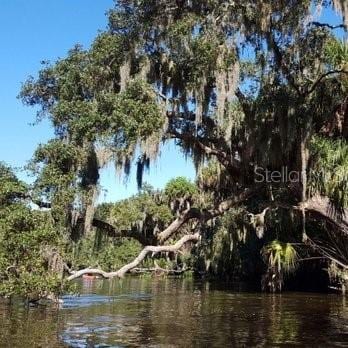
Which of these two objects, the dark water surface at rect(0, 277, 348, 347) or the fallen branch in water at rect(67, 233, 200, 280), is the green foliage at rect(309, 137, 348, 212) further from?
the fallen branch in water at rect(67, 233, 200, 280)

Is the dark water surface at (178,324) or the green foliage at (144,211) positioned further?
the green foliage at (144,211)

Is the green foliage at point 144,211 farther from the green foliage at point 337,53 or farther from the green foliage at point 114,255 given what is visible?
the green foliage at point 337,53

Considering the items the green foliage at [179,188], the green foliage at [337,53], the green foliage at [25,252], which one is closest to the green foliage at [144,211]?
the green foliage at [179,188]

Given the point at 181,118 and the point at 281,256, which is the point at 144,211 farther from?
the point at 181,118

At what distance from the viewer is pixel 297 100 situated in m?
18.5

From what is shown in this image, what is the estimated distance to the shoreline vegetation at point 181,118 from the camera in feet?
54.9

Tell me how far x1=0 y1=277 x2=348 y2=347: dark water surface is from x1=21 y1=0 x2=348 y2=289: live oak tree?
2.11 metres

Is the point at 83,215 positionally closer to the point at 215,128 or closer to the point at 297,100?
the point at 215,128

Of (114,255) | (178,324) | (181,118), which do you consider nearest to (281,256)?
(181,118)

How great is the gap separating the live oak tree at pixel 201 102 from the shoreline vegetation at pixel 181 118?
41 mm

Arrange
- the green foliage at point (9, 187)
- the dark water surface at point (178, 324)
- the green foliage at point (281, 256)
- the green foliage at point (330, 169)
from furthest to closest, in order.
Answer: the green foliage at point (281, 256)
the green foliage at point (330, 169)
the green foliage at point (9, 187)
the dark water surface at point (178, 324)

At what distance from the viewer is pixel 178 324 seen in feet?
44.8

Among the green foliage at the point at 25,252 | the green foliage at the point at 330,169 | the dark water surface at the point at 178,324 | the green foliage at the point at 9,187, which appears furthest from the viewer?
the green foliage at the point at 330,169

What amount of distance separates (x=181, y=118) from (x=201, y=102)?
116cm
